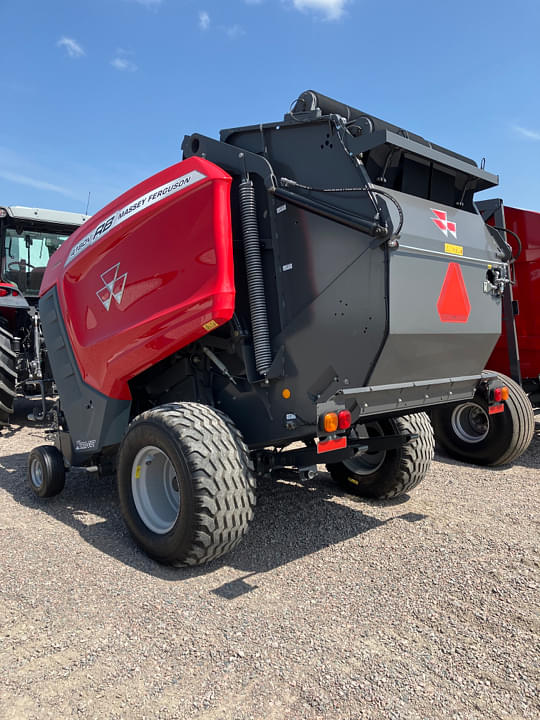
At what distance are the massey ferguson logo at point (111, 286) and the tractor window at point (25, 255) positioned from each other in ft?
14.2

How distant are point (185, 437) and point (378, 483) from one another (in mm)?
1890

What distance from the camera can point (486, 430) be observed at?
5.76 meters

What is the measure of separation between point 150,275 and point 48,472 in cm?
177

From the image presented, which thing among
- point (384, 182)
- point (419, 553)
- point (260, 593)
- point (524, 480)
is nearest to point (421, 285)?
point (384, 182)

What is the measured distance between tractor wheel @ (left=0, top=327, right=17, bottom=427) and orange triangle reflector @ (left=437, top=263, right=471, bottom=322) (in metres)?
4.86

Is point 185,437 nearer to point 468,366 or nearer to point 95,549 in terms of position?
point 95,549

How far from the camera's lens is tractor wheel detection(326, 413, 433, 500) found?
4.23 meters

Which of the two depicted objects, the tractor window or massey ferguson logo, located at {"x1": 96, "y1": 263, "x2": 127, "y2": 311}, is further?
the tractor window

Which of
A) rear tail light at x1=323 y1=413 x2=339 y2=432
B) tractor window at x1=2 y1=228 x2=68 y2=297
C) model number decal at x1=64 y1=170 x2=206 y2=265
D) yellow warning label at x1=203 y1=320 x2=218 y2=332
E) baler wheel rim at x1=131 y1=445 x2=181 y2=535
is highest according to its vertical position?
tractor window at x1=2 y1=228 x2=68 y2=297

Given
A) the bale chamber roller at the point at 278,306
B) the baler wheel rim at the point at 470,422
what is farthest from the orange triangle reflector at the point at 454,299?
the baler wheel rim at the point at 470,422

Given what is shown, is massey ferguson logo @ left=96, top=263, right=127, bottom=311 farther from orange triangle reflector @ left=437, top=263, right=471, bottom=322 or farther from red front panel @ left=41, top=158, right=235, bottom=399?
orange triangle reflector @ left=437, top=263, right=471, bottom=322

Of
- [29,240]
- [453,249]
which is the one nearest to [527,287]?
[453,249]

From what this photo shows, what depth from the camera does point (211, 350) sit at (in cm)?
365

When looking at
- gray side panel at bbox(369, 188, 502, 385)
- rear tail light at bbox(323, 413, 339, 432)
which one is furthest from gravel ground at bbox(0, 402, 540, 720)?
gray side panel at bbox(369, 188, 502, 385)
